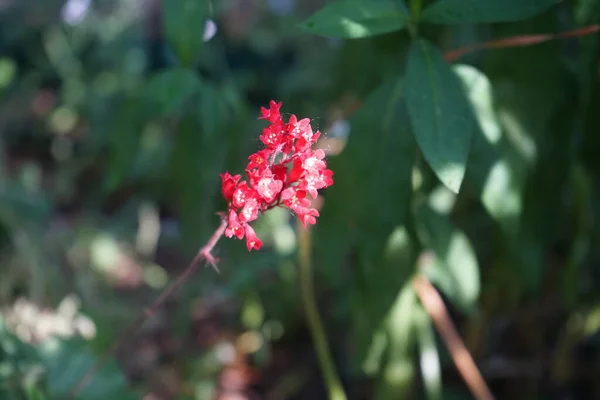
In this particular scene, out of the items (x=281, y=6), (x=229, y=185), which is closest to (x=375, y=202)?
(x=229, y=185)

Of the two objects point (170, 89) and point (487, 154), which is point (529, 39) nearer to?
point (487, 154)

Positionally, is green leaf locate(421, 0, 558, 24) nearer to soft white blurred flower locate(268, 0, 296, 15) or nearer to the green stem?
the green stem

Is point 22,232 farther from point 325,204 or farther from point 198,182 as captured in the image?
point 325,204

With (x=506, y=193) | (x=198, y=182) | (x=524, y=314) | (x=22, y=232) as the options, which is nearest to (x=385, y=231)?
(x=506, y=193)

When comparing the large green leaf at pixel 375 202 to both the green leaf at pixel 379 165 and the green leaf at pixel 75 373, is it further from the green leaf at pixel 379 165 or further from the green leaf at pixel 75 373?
the green leaf at pixel 75 373

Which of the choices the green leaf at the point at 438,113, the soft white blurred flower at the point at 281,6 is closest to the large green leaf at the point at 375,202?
the green leaf at the point at 438,113

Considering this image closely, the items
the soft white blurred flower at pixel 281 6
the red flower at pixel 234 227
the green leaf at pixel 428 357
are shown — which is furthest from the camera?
the soft white blurred flower at pixel 281 6

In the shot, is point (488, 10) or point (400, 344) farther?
point (400, 344)
